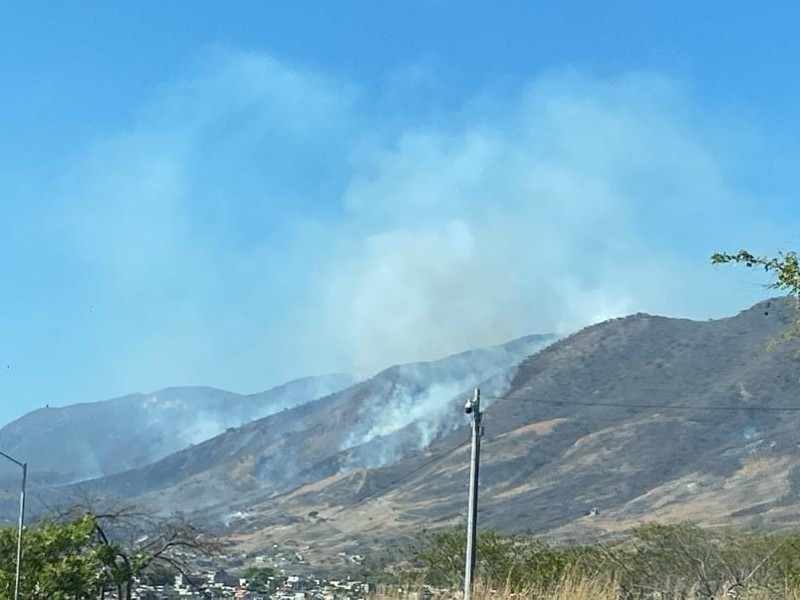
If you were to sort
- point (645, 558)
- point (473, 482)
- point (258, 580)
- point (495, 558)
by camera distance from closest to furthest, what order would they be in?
point (473, 482)
point (495, 558)
point (645, 558)
point (258, 580)

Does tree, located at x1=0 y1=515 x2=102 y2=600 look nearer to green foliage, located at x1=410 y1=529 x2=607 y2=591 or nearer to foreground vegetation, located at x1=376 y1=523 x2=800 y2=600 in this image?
foreground vegetation, located at x1=376 y1=523 x2=800 y2=600

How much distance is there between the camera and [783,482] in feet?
341

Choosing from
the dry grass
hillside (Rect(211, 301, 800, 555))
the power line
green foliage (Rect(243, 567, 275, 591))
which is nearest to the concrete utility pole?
the dry grass

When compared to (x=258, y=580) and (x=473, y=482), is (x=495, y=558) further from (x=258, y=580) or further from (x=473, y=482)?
(x=258, y=580)

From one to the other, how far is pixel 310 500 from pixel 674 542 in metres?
122

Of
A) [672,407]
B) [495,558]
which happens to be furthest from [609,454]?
[495,558]

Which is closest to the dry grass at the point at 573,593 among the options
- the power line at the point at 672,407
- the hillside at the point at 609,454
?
the hillside at the point at 609,454

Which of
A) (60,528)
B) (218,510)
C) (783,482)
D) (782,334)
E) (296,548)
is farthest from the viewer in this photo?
(218,510)

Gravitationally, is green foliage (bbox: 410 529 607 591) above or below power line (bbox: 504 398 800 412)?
below

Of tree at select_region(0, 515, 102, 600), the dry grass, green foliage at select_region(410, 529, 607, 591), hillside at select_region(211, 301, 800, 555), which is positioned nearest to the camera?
the dry grass

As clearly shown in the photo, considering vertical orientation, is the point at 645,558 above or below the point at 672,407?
below

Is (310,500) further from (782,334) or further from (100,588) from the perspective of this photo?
(782,334)

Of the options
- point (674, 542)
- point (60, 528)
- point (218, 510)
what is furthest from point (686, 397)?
point (60, 528)

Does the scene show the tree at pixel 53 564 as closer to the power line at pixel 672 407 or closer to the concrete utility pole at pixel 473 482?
the concrete utility pole at pixel 473 482
